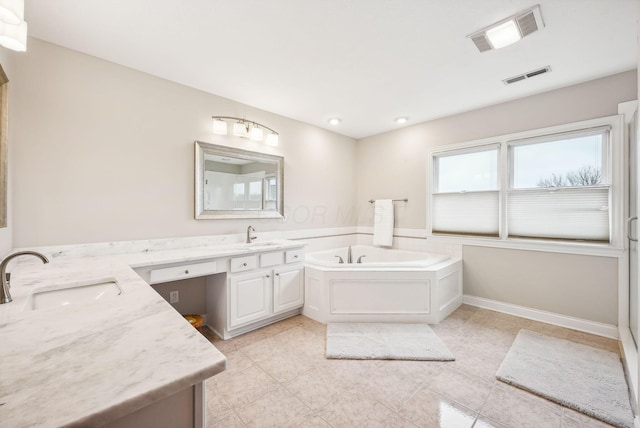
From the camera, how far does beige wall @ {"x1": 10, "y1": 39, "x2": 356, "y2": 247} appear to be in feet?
6.60

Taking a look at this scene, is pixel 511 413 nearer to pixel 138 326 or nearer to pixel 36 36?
pixel 138 326

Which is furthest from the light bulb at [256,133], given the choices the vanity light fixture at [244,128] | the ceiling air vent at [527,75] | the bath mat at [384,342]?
the ceiling air vent at [527,75]

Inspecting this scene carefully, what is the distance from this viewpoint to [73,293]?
4.68ft

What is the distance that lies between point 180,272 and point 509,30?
10.1 ft

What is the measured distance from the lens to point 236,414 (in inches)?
64.6

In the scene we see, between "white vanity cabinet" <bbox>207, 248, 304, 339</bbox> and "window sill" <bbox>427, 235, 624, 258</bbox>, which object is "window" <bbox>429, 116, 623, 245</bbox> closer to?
"window sill" <bbox>427, 235, 624, 258</bbox>

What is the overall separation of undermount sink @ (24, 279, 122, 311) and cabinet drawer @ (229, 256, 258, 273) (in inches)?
42.3

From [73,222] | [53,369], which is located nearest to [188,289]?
[73,222]

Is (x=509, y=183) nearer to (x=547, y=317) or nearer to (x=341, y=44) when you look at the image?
(x=547, y=317)

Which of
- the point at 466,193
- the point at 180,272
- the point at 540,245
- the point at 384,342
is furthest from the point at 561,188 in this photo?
the point at 180,272

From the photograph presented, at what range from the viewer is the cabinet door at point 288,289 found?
2861 mm

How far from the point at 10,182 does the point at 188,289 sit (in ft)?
5.08

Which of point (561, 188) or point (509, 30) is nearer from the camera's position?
point (509, 30)

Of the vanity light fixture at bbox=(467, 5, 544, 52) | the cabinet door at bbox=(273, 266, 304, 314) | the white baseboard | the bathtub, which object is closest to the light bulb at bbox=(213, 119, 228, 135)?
the cabinet door at bbox=(273, 266, 304, 314)
